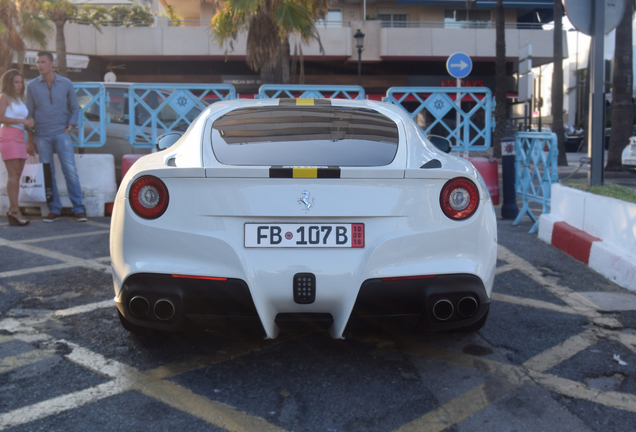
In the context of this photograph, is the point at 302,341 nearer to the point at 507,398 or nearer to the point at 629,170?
the point at 507,398

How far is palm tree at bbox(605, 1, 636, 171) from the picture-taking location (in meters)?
15.4

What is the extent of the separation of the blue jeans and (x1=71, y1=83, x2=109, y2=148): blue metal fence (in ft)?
3.02

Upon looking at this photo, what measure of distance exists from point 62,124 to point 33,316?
446 cm

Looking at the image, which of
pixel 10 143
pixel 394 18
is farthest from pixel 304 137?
pixel 394 18

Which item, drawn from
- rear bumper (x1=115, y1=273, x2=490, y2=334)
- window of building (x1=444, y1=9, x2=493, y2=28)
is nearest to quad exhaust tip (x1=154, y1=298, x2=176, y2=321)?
rear bumper (x1=115, y1=273, x2=490, y2=334)

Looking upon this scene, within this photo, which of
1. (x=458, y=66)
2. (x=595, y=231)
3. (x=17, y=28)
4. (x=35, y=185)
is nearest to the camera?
(x=595, y=231)

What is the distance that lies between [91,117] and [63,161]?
1764 mm

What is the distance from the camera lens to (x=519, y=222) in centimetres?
803

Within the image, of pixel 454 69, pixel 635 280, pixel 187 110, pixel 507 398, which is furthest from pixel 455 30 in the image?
pixel 507 398

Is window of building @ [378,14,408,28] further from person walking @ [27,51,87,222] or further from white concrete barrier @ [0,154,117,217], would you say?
person walking @ [27,51,87,222]

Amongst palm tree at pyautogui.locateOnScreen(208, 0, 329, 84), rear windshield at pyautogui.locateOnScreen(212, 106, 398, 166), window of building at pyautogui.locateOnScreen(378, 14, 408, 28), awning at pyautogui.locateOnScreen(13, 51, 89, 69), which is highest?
window of building at pyautogui.locateOnScreen(378, 14, 408, 28)

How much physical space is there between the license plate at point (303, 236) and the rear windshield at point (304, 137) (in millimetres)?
364

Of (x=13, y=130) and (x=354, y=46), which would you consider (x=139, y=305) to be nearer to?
(x=13, y=130)

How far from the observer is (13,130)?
738 centimetres
